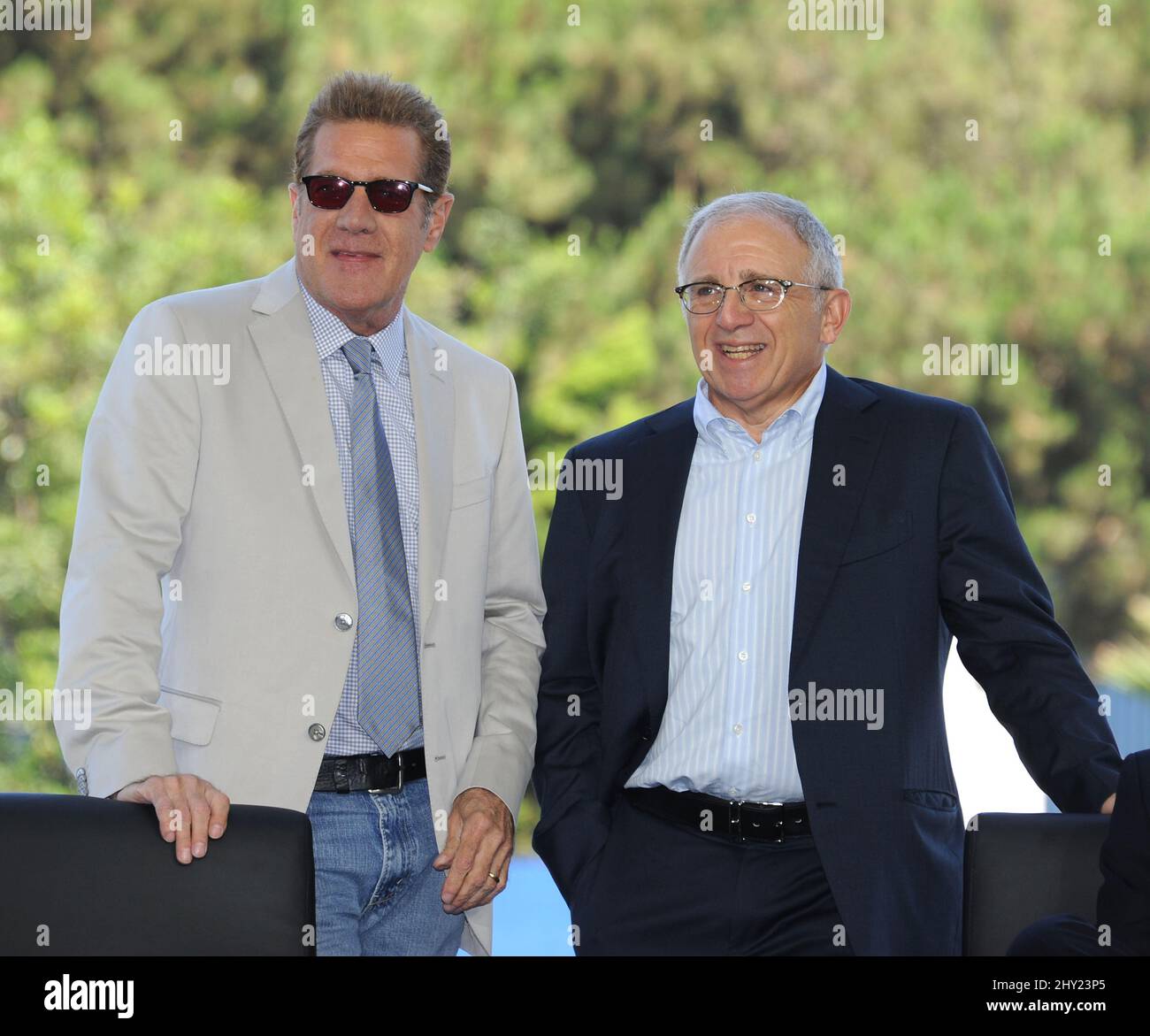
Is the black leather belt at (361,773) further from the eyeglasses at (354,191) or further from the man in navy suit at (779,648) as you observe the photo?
the eyeglasses at (354,191)

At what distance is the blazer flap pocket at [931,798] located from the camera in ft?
7.41

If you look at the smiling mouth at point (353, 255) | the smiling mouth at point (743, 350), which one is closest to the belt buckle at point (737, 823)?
the smiling mouth at point (743, 350)

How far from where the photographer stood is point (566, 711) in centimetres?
252

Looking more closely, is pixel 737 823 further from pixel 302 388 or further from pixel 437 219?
pixel 437 219

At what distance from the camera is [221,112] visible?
403 inches

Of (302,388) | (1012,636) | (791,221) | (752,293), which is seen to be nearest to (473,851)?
(302,388)

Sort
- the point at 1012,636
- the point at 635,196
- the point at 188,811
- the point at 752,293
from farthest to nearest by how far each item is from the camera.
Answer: the point at 635,196, the point at 752,293, the point at 1012,636, the point at 188,811

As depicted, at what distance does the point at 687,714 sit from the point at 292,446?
0.74 m

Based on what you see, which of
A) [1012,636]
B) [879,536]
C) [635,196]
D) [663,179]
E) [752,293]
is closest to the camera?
[1012,636]

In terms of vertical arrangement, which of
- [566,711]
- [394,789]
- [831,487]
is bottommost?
[394,789]

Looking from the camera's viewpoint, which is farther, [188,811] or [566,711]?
[566,711]

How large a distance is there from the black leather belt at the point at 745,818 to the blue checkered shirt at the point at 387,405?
442 millimetres

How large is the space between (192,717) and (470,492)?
1.92 feet

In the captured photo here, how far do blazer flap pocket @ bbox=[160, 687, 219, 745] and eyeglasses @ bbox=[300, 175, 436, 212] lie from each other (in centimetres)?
80
